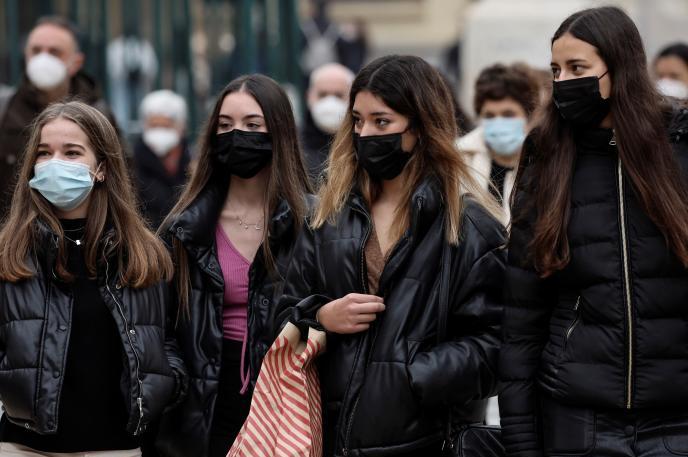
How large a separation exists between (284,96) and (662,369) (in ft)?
6.68

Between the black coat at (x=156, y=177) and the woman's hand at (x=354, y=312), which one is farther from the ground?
the woman's hand at (x=354, y=312)

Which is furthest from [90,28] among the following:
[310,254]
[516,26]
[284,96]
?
[310,254]

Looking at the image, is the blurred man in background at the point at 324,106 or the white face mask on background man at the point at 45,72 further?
the blurred man in background at the point at 324,106

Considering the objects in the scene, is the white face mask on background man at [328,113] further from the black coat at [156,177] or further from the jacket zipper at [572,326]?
the jacket zipper at [572,326]

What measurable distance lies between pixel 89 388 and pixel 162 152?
498 cm

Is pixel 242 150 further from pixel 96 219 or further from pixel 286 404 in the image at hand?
pixel 286 404

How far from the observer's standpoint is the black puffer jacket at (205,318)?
4.94 meters

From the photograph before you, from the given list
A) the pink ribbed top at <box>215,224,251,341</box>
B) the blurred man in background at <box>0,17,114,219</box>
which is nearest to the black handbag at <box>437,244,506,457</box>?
→ the pink ribbed top at <box>215,224,251,341</box>

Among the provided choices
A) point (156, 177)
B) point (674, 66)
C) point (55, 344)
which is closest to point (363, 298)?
point (55, 344)

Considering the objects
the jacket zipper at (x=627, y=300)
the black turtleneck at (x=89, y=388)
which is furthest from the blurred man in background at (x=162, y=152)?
the jacket zipper at (x=627, y=300)

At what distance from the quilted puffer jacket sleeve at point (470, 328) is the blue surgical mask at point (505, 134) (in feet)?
6.25

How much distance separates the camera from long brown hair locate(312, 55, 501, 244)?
15.1 ft

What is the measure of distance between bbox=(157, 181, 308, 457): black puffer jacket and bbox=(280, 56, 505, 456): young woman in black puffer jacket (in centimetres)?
36

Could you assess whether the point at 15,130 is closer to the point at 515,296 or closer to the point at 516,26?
the point at 515,296
